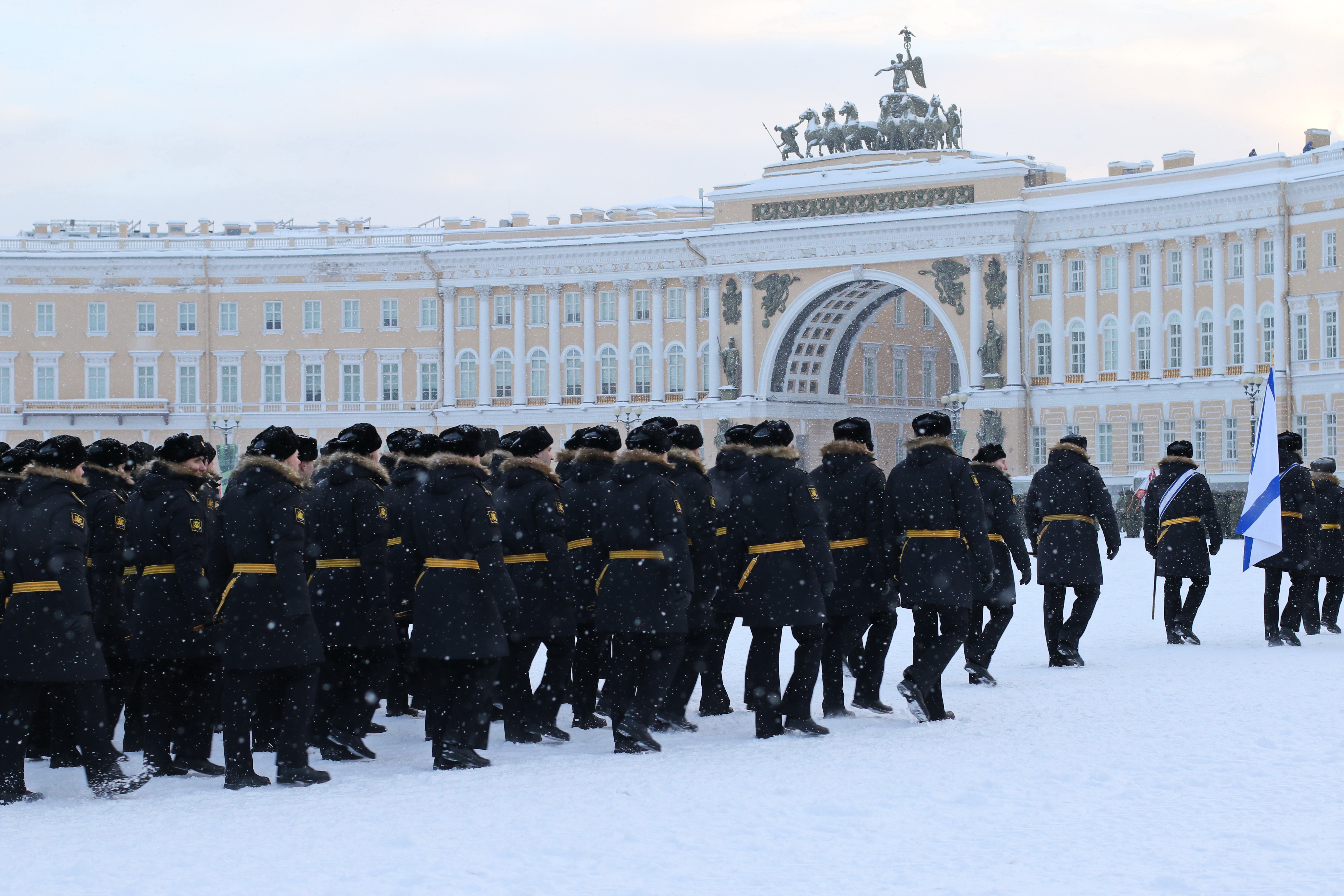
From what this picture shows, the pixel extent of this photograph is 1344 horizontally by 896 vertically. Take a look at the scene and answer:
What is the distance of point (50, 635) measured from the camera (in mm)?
9016

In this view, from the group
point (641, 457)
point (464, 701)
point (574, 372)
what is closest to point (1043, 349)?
point (574, 372)

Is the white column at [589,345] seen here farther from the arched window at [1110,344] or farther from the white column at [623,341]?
the arched window at [1110,344]

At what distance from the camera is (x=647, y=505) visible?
1037cm

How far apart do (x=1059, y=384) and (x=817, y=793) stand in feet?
146

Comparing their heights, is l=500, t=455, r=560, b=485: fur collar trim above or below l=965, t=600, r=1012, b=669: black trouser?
above

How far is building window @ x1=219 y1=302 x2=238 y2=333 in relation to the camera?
2420 inches

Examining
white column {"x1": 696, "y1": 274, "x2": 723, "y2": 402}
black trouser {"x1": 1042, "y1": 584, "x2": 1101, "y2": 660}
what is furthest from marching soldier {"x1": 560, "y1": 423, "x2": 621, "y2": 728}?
white column {"x1": 696, "y1": 274, "x2": 723, "y2": 402}

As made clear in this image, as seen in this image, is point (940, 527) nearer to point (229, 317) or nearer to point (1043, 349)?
point (1043, 349)

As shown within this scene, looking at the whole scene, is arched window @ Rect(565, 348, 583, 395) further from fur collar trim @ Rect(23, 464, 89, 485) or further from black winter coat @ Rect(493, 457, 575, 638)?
fur collar trim @ Rect(23, 464, 89, 485)

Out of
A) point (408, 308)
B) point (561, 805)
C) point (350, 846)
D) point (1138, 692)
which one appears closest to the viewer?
point (350, 846)

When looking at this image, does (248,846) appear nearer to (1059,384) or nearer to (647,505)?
(647,505)

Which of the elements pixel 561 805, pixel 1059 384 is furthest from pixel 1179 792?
pixel 1059 384

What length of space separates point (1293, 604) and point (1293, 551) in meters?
0.51

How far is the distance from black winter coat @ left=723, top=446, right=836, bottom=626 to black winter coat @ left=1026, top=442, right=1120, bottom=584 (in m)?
4.26
